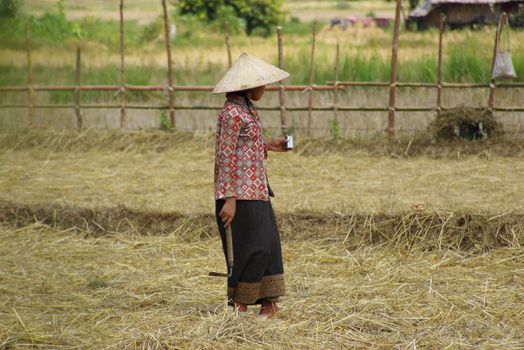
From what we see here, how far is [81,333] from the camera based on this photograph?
4.33 m

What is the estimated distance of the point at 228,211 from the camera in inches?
174

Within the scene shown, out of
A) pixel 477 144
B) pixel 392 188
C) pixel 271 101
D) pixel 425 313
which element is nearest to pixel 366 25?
pixel 271 101

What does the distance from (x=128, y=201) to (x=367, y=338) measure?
3.84 metres

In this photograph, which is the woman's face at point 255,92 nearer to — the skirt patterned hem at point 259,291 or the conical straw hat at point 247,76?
the conical straw hat at point 247,76

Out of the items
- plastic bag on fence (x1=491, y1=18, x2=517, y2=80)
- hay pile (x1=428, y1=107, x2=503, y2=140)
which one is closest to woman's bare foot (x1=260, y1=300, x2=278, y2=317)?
hay pile (x1=428, y1=107, x2=503, y2=140)

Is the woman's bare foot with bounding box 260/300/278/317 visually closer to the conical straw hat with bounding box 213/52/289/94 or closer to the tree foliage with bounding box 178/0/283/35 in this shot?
the conical straw hat with bounding box 213/52/289/94

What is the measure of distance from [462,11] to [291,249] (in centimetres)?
1593

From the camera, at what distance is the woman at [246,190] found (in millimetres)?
4438

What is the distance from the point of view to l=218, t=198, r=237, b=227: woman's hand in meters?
4.42

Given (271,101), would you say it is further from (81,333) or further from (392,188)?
(81,333)

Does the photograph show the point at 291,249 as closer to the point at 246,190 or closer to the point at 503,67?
the point at 246,190

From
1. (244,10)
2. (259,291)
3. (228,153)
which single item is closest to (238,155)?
(228,153)

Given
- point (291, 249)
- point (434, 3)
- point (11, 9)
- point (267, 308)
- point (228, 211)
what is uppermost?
point (11, 9)

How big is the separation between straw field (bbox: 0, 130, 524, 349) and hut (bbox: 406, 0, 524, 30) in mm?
10921
